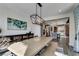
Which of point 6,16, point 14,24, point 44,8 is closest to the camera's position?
point 6,16

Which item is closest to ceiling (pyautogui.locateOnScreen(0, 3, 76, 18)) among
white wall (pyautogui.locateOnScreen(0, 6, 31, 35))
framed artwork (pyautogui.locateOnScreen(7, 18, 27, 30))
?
white wall (pyautogui.locateOnScreen(0, 6, 31, 35))

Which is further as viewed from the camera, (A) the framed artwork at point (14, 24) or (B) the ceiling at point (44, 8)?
(A) the framed artwork at point (14, 24)

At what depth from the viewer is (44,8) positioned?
1.92 meters

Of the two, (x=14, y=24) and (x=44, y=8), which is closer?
(x=14, y=24)

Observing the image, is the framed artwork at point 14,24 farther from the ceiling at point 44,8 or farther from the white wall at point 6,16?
the ceiling at point 44,8

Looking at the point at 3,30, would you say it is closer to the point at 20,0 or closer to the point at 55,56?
the point at 20,0

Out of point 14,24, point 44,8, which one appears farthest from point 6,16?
point 44,8

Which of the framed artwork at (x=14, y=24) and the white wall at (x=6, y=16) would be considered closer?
the white wall at (x=6, y=16)

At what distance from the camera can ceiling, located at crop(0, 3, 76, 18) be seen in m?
1.58

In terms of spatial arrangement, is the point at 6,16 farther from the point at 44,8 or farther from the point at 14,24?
the point at 44,8

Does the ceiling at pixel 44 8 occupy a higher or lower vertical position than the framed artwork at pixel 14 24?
higher

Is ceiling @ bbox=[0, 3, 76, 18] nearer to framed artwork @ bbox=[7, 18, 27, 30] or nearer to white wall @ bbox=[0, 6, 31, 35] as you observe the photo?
white wall @ bbox=[0, 6, 31, 35]

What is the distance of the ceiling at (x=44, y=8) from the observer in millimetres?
1581

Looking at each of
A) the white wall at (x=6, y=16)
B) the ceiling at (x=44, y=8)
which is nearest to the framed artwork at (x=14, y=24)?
the white wall at (x=6, y=16)
